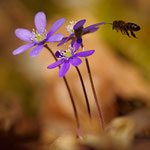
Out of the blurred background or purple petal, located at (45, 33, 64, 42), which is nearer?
purple petal, located at (45, 33, 64, 42)

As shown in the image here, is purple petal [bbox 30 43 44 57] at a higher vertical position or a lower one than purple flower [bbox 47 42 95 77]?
higher

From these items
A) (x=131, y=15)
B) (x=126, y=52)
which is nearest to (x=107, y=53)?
(x=126, y=52)

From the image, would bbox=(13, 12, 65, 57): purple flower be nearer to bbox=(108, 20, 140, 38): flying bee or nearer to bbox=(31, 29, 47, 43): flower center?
bbox=(31, 29, 47, 43): flower center

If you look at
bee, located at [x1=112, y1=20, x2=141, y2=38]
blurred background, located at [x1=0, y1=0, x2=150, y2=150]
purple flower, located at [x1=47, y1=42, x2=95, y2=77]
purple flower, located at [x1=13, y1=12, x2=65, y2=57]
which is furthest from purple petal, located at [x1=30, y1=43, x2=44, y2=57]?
blurred background, located at [x1=0, y1=0, x2=150, y2=150]

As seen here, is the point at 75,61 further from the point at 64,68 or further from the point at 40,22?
the point at 40,22

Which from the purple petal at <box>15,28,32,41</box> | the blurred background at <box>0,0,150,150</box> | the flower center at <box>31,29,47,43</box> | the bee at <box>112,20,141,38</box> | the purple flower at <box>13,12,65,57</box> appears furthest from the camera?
the blurred background at <box>0,0,150,150</box>

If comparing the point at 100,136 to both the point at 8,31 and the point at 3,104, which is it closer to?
the point at 3,104

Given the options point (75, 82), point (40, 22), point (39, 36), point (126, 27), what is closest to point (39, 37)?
point (39, 36)

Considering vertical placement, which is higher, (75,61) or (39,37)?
(39,37)
